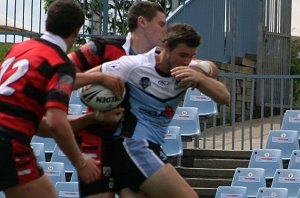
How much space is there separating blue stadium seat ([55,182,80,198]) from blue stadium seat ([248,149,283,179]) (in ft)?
6.66

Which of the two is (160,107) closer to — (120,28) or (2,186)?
(2,186)

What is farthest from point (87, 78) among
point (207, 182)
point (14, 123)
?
point (207, 182)

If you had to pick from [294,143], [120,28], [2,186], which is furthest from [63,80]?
[120,28]

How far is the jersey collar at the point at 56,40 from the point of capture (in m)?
6.59

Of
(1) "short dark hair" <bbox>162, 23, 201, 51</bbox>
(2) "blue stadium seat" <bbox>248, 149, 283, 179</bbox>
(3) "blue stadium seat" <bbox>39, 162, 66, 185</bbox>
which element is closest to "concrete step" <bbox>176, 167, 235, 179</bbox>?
(2) "blue stadium seat" <bbox>248, 149, 283, 179</bbox>

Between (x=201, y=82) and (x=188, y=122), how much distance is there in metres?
6.91

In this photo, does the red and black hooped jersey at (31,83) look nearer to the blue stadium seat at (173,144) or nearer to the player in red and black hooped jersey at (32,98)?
the player in red and black hooped jersey at (32,98)

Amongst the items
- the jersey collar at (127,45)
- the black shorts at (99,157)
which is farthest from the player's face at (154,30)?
the black shorts at (99,157)

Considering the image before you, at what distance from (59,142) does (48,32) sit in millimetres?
654

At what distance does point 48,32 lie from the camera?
662 cm

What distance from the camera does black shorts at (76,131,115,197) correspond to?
711cm

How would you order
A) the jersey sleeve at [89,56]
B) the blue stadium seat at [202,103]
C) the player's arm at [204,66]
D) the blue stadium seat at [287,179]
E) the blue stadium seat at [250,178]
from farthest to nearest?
the blue stadium seat at [202,103] → the blue stadium seat at [250,178] → the blue stadium seat at [287,179] → the jersey sleeve at [89,56] → the player's arm at [204,66]

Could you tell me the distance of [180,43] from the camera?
6.81 m

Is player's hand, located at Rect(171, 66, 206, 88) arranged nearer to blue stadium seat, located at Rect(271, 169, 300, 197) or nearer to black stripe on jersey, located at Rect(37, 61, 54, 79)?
black stripe on jersey, located at Rect(37, 61, 54, 79)
